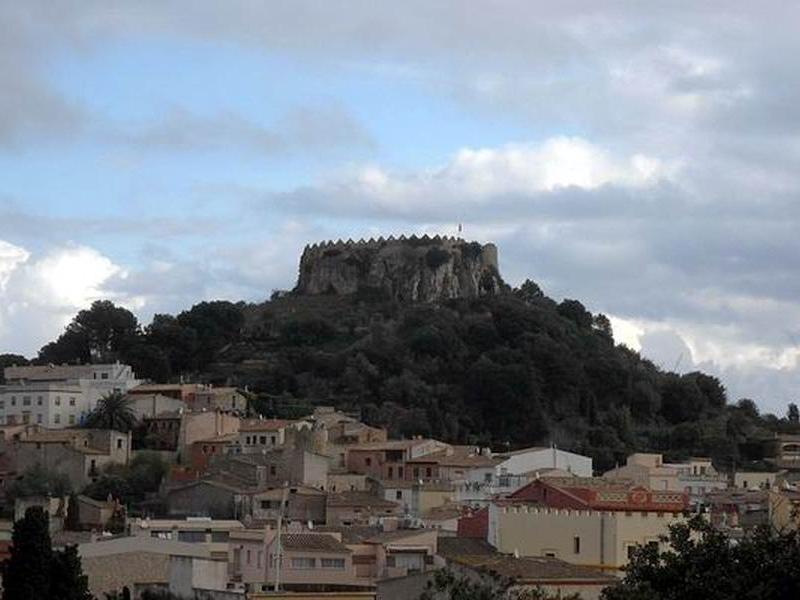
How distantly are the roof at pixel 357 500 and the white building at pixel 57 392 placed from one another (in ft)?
72.6

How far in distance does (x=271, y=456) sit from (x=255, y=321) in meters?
42.3

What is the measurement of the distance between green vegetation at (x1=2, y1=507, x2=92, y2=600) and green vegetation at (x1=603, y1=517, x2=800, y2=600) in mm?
17277

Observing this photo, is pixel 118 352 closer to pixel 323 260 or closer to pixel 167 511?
pixel 323 260

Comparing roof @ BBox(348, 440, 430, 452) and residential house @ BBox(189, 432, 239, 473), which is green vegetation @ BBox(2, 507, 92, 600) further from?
roof @ BBox(348, 440, 430, 452)

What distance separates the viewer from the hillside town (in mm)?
55812

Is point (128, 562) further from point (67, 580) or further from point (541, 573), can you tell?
point (541, 573)

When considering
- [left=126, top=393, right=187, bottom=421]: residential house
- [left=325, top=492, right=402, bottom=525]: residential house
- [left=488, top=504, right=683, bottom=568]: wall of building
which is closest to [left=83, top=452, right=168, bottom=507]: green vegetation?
[left=126, top=393, right=187, bottom=421]: residential house

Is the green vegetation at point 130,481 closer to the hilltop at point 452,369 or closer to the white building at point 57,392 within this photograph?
the white building at point 57,392

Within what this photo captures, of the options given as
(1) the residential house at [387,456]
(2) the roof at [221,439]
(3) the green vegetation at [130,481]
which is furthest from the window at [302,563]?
(2) the roof at [221,439]

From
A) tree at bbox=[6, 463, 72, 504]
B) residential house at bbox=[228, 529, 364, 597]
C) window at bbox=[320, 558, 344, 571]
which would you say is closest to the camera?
residential house at bbox=[228, 529, 364, 597]

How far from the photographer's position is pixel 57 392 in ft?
332

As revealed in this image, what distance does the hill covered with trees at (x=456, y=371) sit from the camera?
10794 cm

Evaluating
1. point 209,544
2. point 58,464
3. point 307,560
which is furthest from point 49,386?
point 307,560

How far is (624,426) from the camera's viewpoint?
111m
